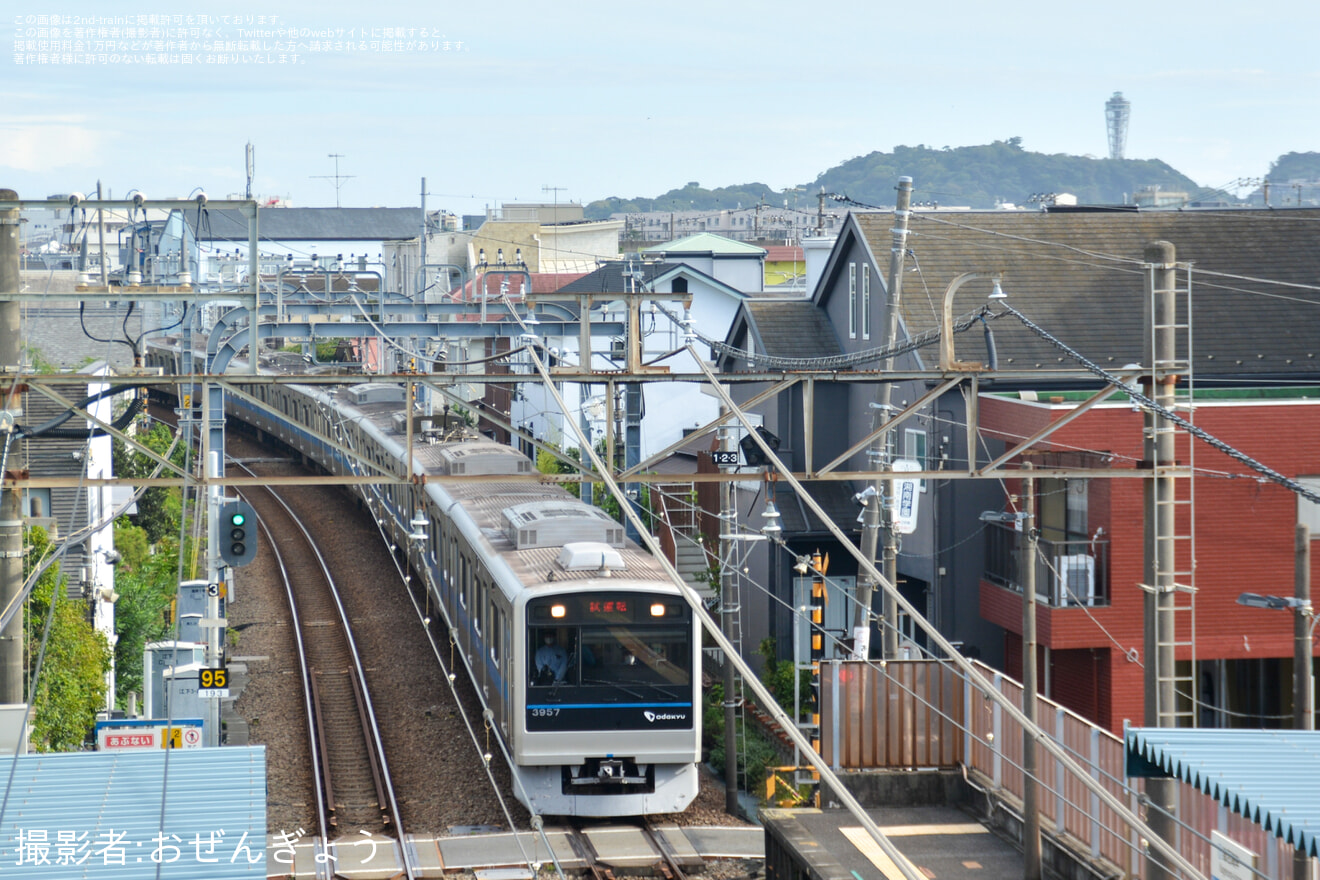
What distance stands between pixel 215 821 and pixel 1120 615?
11.1 metres

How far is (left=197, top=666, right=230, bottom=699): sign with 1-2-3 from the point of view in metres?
12.5

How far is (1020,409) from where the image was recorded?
15.6 m

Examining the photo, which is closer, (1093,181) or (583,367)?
(583,367)

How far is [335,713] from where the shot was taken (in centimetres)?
1587

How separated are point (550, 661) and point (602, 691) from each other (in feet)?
1.63

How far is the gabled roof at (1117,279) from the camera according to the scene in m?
18.2

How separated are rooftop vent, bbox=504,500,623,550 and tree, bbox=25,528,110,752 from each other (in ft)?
13.0

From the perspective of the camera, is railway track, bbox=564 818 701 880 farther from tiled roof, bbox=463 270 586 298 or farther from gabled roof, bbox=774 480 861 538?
tiled roof, bbox=463 270 586 298

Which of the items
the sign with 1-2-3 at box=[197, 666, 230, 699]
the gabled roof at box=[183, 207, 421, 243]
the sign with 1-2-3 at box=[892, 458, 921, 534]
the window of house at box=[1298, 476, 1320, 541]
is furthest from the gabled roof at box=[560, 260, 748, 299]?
the gabled roof at box=[183, 207, 421, 243]

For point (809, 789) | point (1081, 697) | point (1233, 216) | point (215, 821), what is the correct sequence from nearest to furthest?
point (215, 821) → point (809, 789) → point (1081, 697) → point (1233, 216)

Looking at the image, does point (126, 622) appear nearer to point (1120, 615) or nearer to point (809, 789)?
point (809, 789)

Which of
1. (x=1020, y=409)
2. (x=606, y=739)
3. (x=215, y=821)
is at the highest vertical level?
(x=1020, y=409)

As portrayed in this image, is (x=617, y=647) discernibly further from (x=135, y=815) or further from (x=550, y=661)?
(x=135, y=815)

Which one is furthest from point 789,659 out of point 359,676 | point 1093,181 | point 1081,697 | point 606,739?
point 1093,181
